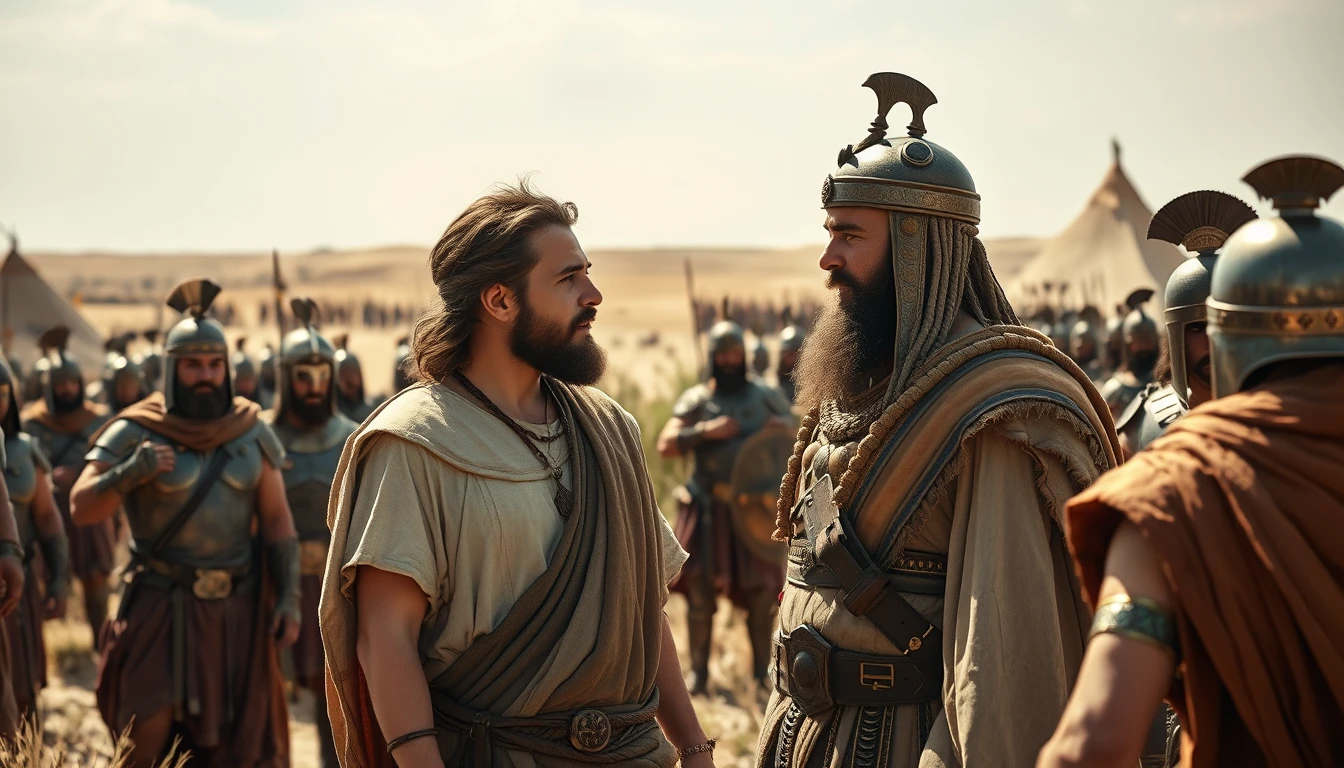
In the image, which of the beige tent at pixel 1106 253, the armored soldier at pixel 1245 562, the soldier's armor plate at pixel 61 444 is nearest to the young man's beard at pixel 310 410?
the soldier's armor plate at pixel 61 444

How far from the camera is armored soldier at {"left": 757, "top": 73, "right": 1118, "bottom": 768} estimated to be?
3.12 metres

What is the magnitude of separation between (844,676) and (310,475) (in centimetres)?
498

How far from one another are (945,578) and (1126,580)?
1.22 meters

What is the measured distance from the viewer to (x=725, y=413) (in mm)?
9852

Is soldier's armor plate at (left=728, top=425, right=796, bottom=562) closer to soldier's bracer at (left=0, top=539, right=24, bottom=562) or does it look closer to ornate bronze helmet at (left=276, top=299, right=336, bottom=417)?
ornate bronze helmet at (left=276, top=299, right=336, bottom=417)

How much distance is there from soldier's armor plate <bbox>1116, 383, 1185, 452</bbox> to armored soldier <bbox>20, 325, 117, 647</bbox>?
7.98 m

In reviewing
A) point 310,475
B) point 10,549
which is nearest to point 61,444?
point 310,475

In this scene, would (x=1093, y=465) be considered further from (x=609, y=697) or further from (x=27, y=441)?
(x=27, y=441)

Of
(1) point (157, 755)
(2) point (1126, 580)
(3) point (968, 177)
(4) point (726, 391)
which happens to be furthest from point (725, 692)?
(2) point (1126, 580)

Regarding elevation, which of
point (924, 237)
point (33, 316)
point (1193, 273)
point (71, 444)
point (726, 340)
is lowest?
point (71, 444)

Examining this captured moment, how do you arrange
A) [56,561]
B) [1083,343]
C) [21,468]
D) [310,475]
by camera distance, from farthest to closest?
1. [1083,343]
2. [310,475]
3. [21,468]
4. [56,561]

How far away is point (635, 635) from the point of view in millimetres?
3367

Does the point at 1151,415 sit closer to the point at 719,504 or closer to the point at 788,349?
the point at 719,504

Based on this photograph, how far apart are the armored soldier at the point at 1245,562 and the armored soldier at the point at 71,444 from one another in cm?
1013
